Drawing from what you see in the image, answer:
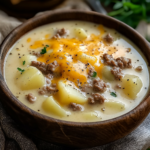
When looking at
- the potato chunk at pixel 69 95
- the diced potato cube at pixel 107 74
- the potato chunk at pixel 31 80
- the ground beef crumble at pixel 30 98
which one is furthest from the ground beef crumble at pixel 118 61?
the ground beef crumble at pixel 30 98

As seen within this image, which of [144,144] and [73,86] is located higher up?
[73,86]

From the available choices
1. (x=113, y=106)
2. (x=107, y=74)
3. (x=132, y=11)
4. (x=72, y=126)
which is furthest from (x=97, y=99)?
(x=132, y=11)

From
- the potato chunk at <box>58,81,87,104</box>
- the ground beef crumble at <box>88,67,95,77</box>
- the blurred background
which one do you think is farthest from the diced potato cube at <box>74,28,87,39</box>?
the blurred background

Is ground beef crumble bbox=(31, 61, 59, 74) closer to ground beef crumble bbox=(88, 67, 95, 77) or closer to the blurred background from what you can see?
ground beef crumble bbox=(88, 67, 95, 77)

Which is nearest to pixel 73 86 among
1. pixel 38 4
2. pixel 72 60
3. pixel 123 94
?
pixel 72 60

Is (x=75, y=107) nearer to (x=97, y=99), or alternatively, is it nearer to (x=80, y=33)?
(x=97, y=99)

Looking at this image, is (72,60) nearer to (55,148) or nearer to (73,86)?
(73,86)
